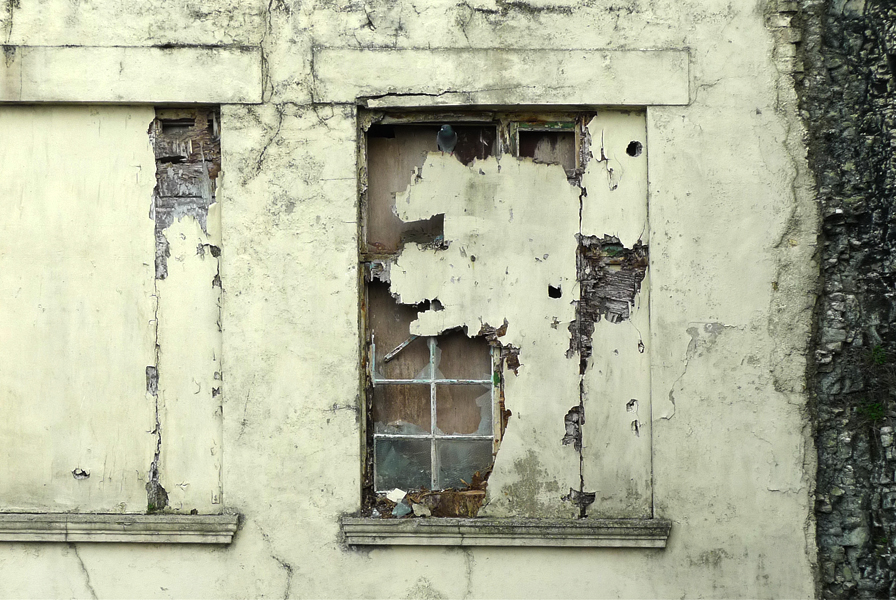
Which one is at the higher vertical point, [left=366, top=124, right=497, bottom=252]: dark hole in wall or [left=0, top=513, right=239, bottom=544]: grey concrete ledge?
[left=366, top=124, right=497, bottom=252]: dark hole in wall

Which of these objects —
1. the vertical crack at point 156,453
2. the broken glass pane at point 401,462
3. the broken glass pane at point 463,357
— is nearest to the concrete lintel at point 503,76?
the broken glass pane at point 463,357

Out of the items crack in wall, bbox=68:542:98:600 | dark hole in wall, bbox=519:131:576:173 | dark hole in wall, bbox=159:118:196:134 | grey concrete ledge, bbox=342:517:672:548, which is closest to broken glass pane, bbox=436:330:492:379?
grey concrete ledge, bbox=342:517:672:548

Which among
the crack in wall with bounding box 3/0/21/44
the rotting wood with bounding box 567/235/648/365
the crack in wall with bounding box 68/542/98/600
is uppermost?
the crack in wall with bounding box 3/0/21/44

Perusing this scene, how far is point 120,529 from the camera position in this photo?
3.66m

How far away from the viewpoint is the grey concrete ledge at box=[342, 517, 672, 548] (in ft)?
11.9

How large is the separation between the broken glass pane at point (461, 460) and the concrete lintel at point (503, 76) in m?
1.72

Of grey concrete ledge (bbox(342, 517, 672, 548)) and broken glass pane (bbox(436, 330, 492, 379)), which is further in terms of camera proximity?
broken glass pane (bbox(436, 330, 492, 379))

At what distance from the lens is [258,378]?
145 inches

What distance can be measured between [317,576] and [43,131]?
262 cm

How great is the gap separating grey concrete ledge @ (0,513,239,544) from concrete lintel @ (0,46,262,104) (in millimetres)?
2062

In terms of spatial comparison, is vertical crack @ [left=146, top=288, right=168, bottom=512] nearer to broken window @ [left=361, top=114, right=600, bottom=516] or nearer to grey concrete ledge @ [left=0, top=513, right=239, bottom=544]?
grey concrete ledge @ [left=0, top=513, right=239, bottom=544]

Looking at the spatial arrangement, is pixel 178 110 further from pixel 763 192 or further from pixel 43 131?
pixel 763 192

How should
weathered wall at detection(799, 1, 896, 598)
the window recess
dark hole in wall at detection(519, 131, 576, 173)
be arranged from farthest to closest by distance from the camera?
dark hole in wall at detection(519, 131, 576, 173) < the window recess < weathered wall at detection(799, 1, 896, 598)

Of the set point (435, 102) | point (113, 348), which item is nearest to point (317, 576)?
point (113, 348)
